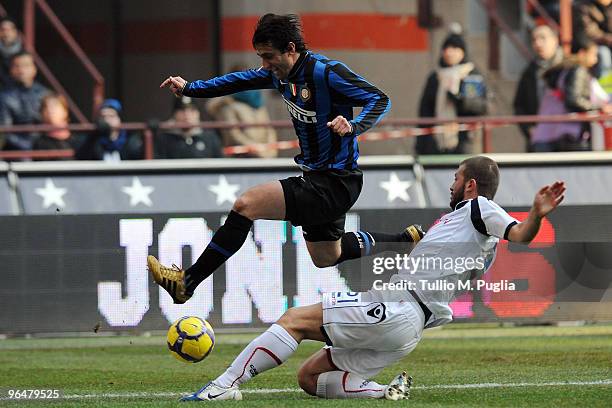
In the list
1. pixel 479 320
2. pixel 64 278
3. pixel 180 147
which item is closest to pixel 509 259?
pixel 479 320

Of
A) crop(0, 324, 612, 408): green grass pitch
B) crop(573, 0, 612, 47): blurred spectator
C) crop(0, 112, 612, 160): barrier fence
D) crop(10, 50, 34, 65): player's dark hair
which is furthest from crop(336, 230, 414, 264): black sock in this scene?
crop(573, 0, 612, 47): blurred spectator

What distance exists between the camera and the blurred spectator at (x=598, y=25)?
1792 cm

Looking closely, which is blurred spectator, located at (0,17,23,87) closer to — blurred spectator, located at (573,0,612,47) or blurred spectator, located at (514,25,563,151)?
blurred spectator, located at (514,25,563,151)

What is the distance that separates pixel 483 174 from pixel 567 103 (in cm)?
895

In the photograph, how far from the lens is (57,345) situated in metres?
13.6

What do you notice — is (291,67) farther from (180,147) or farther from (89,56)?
(89,56)

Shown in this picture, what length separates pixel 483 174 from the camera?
862cm

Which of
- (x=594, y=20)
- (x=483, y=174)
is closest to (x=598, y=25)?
(x=594, y=20)

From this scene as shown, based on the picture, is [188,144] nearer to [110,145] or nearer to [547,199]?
[110,145]

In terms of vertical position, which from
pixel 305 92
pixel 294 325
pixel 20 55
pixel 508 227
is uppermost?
pixel 20 55

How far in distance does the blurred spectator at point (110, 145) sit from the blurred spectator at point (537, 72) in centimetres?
467

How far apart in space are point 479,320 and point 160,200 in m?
4.10

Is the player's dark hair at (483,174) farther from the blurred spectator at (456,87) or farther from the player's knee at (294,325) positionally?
the blurred spectator at (456,87)

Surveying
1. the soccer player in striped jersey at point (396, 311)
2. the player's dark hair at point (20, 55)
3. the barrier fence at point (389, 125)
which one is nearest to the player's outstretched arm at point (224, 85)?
the soccer player in striped jersey at point (396, 311)
